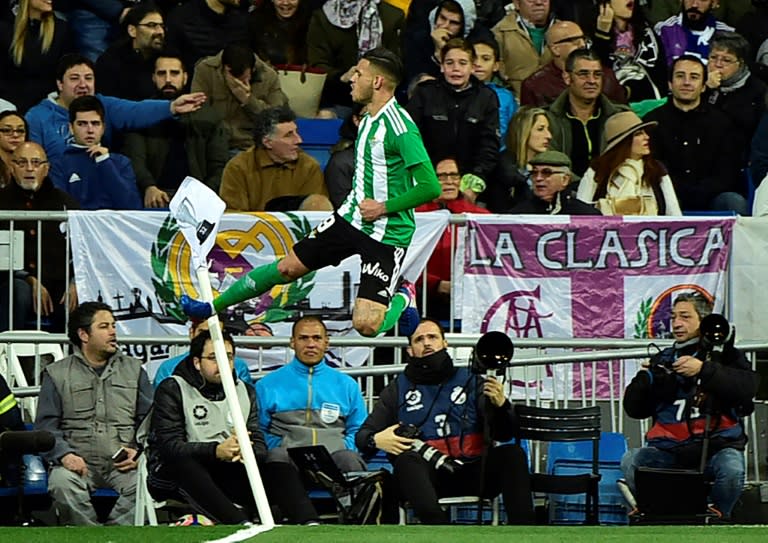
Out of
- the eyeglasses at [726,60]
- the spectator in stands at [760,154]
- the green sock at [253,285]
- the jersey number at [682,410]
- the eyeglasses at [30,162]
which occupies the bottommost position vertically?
the jersey number at [682,410]

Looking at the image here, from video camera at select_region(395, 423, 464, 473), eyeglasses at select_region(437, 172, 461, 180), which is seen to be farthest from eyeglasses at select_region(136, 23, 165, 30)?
video camera at select_region(395, 423, 464, 473)

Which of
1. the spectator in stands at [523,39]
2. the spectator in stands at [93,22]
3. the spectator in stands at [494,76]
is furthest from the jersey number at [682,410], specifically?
the spectator in stands at [93,22]

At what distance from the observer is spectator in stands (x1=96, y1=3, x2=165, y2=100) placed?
16.9 meters

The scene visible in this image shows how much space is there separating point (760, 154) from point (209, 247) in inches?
311

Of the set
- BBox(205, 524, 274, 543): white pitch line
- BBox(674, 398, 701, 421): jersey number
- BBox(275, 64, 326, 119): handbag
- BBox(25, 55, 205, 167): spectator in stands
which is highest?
BBox(275, 64, 326, 119): handbag

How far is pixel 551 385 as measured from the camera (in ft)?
47.3

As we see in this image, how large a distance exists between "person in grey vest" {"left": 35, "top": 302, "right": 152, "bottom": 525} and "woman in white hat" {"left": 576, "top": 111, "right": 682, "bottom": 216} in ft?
15.2

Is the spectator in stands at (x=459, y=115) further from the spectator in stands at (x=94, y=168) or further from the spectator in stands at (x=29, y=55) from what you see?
the spectator in stands at (x=29, y=55)

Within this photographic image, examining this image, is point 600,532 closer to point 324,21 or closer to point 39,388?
point 39,388

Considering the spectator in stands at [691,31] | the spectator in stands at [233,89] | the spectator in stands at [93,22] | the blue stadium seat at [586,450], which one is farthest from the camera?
the spectator in stands at [691,31]

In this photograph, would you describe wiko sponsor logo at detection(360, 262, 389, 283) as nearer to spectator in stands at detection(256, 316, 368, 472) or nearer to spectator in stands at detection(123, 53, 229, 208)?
spectator in stands at detection(256, 316, 368, 472)

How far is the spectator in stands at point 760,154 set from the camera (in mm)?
17203

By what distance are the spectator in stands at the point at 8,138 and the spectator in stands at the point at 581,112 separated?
455cm

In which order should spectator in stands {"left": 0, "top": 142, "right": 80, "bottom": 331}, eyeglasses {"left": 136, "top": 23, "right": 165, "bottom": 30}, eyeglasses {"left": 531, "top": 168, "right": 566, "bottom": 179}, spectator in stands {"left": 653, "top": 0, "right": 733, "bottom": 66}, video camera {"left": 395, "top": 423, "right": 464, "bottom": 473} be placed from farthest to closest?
spectator in stands {"left": 653, "top": 0, "right": 733, "bottom": 66} → eyeglasses {"left": 136, "top": 23, "right": 165, "bottom": 30} → eyeglasses {"left": 531, "top": 168, "right": 566, "bottom": 179} → spectator in stands {"left": 0, "top": 142, "right": 80, "bottom": 331} → video camera {"left": 395, "top": 423, "right": 464, "bottom": 473}
